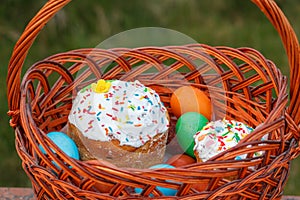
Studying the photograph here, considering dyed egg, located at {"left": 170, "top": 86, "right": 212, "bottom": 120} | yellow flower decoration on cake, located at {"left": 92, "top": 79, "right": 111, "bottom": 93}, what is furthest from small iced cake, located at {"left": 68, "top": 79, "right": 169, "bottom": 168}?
dyed egg, located at {"left": 170, "top": 86, "right": 212, "bottom": 120}

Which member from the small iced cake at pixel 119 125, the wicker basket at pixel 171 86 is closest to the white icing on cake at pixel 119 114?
the small iced cake at pixel 119 125

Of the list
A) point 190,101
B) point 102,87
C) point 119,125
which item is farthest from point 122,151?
point 190,101

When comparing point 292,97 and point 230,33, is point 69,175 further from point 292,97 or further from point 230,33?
point 230,33

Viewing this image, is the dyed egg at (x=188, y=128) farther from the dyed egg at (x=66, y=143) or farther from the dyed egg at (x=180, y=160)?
the dyed egg at (x=66, y=143)

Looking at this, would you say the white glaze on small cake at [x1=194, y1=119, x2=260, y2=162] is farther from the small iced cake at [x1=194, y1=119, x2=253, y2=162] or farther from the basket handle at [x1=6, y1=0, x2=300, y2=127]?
the basket handle at [x1=6, y1=0, x2=300, y2=127]

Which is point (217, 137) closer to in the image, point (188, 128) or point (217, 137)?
point (217, 137)

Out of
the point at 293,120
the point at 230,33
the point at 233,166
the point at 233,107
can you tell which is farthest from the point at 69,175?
the point at 230,33
